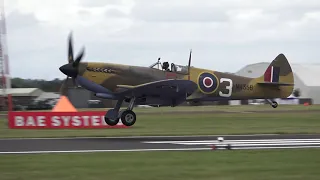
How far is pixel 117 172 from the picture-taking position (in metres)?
11.9

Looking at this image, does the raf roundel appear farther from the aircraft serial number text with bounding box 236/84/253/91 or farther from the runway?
the runway

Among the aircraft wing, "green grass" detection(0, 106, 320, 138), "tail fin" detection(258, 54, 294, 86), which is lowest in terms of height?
"green grass" detection(0, 106, 320, 138)

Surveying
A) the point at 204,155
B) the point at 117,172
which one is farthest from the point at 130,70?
the point at 117,172

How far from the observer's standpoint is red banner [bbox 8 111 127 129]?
93.2 ft

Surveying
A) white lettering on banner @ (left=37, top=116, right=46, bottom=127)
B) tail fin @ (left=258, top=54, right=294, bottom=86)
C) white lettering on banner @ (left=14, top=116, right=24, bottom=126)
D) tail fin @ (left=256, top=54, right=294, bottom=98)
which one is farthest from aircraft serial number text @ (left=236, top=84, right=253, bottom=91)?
white lettering on banner @ (left=14, top=116, right=24, bottom=126)

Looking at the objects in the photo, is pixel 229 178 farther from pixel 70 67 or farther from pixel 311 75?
pixel 311 75

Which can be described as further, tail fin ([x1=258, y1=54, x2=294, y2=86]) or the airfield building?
the airfield building

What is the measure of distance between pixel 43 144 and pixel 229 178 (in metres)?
9.58

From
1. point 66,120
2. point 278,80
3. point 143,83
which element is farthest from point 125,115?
point 278,80

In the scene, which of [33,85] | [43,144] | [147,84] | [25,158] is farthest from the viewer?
[33,85]

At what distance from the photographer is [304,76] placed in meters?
91.1

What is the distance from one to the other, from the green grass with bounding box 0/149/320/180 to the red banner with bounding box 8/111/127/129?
13.1 m

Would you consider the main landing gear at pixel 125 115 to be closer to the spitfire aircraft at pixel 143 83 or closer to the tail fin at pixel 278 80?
the spitfire aircraft at pixel 143 83

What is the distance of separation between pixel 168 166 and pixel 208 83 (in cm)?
1234
